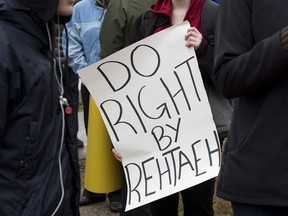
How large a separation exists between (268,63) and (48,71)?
0.73 metres

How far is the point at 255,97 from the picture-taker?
1432mm

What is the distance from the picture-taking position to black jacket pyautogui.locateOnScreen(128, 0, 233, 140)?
2.21m

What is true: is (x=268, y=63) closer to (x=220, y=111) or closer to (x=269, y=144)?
(x=269, y=144)

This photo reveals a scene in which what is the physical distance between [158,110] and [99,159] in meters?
0.54

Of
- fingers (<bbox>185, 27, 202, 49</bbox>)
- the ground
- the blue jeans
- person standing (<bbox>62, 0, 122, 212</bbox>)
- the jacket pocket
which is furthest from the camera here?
person standing (<bbox>62, 0, 122, 212</bbox>)

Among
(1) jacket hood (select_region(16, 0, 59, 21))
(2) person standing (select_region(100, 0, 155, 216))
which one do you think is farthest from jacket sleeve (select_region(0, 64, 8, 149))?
(2) person standing (select_region(100, 0, 155, 216))

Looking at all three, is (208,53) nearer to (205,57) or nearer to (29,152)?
(205,57)

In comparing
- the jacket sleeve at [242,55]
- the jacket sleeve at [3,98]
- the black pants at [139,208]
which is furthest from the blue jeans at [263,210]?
the black pants at [139,208]

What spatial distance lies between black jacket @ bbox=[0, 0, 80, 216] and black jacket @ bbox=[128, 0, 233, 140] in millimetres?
802

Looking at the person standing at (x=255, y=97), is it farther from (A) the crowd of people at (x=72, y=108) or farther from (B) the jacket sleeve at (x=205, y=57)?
(B) the jacket sleeve at (x=205, y=57)

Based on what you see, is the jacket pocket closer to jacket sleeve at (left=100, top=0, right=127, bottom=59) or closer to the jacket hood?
the jacket hood

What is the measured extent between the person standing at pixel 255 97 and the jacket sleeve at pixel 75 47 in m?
2.39

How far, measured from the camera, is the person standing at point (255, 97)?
4.42ft

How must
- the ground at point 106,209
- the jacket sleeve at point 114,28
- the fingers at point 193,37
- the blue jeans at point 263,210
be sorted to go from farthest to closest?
the ground at point 106,209 → the jacket sleeve at point 114,28 → the fingers at point 193,37 → the blue jeans at point 263,210
